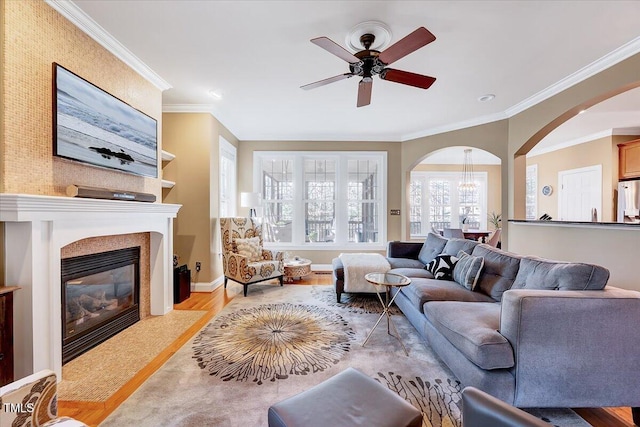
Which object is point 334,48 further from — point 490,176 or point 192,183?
point 490,176

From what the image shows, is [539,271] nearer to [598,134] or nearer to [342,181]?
[342,181]

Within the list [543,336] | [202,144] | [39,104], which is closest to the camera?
[543,336]

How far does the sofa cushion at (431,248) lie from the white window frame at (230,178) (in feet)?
11.3

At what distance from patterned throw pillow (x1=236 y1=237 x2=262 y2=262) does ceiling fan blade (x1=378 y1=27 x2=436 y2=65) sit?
329cm

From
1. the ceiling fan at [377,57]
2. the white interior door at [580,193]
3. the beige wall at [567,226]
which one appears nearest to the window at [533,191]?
the white interior door at [580,193]

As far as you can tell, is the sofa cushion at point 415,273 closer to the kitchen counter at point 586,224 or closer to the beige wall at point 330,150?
the kitchen counter at point 586,224

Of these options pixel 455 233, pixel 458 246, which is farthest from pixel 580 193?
pixel 458 246

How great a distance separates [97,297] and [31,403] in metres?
1.93

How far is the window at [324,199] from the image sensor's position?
5.95 metres

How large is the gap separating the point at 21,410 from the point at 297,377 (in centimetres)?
152

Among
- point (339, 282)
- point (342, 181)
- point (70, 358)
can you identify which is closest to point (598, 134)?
point (342, 181)

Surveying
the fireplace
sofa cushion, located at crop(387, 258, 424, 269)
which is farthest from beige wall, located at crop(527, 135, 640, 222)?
the fireplace

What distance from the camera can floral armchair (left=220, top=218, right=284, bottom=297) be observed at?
163 inches

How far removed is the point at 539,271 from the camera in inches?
85.1
